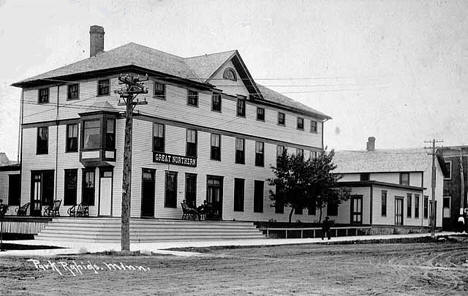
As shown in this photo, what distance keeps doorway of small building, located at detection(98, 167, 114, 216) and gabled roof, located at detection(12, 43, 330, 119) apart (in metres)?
5.44

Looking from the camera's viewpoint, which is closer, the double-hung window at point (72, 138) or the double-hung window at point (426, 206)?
the double-hung window at point (72, 138)

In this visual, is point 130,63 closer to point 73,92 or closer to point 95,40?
point 73,92

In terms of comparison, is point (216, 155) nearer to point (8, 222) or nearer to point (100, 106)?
point (100, 106)

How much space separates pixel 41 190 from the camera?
128 ft

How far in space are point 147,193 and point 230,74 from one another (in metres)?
10.6

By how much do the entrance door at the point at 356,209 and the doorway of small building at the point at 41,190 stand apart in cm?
2356

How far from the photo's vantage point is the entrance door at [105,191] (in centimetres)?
3543

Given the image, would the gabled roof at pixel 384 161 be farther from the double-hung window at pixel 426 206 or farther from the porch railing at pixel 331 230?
the porch railing at pixel 331 230

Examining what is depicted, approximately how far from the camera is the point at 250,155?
44.8 metres

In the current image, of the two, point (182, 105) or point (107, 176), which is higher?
point (182, 105)

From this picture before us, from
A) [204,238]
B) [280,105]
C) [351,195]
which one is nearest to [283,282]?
[204,238]

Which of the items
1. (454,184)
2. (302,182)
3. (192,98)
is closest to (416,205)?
(454,184)

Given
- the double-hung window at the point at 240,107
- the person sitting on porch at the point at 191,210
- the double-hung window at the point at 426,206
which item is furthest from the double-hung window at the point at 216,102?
the double-hung window at the point at 426,206

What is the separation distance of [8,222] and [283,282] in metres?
25.3
